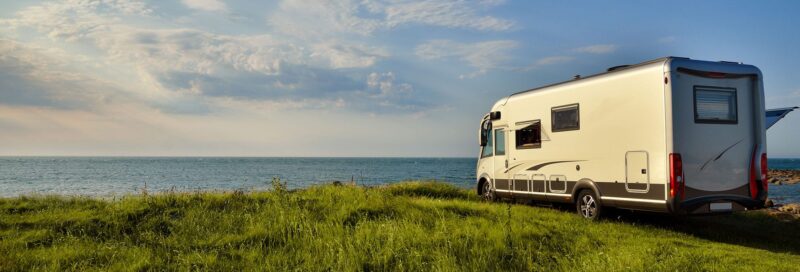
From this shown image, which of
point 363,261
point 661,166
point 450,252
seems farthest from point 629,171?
point 363,261

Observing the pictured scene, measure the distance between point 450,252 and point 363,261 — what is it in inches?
47.8

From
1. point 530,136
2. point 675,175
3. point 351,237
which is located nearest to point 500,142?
point 530,136

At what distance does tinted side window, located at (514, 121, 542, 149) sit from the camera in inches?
513

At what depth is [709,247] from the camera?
9.18 meters

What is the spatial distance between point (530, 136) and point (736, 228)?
15.9 ft

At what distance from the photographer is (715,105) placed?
10234 millimetres

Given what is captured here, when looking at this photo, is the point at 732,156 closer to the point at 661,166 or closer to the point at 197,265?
the point at 661,166

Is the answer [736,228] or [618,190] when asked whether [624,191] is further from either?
[736,228]

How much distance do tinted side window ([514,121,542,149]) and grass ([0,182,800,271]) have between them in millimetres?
1711

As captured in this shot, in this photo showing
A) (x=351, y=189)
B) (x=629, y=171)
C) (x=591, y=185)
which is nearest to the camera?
(x=629, y=171)

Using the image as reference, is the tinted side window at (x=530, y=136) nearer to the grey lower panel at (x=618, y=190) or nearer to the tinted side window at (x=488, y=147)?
the grey lower panel at (x=618, y=190)

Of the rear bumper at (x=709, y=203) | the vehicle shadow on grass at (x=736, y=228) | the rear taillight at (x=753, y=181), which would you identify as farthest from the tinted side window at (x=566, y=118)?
the rear taillight at (x=753, y=181)

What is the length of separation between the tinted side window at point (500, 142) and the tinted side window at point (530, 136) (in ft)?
1.98

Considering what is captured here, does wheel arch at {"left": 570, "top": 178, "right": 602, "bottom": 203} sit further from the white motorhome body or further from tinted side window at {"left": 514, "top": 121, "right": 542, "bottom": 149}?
tinted side window at {"left": 514, "top": 121, "right": 542, "bottom": 149}
